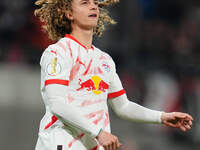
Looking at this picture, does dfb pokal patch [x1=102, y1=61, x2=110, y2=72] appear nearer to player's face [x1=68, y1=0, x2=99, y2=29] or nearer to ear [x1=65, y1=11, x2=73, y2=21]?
player's face [x1=68, y1=0, x2=99, y2=29]

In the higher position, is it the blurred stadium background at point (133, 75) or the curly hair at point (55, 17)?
the curly hair at point (55, 17)

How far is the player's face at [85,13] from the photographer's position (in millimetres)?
3784

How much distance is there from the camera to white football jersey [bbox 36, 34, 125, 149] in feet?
11.7

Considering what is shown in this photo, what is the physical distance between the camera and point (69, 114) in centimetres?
344

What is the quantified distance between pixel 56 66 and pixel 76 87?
Result: 224 mm

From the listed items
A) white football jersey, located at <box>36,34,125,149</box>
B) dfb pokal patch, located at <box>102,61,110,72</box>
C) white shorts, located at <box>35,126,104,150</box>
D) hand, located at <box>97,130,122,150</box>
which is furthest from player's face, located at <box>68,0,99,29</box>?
hand, located at <box>97,130,122,150</box>

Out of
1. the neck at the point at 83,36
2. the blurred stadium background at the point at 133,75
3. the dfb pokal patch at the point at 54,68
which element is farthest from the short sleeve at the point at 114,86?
the blurred stadium background at the point at 133,75

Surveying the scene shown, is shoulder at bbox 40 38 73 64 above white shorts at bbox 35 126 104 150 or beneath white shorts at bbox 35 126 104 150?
above

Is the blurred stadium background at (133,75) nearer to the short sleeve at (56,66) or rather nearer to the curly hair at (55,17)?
the curly hair at (55,17)

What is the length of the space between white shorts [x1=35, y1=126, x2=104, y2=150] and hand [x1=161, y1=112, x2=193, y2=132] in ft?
1.81

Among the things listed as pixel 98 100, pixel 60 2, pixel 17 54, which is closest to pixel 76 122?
pixel 98 100

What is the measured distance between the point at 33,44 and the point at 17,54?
53 centimetres

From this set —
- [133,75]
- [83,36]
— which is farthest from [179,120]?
[133,75]

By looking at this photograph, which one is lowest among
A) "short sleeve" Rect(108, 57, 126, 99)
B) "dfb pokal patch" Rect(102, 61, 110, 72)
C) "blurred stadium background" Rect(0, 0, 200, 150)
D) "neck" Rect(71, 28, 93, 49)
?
"blurred stadium background" Rect(0, 0, 200, 150)
